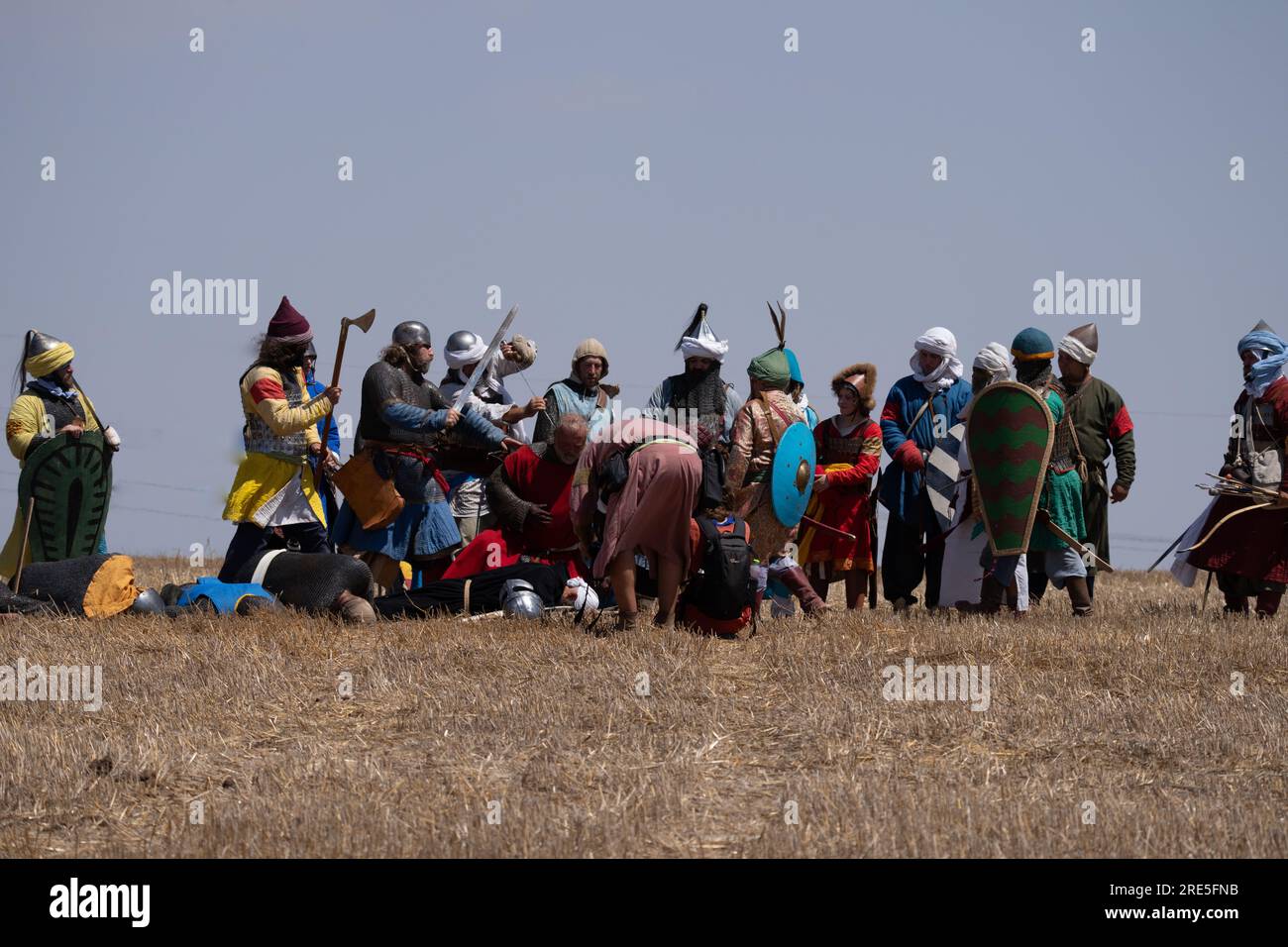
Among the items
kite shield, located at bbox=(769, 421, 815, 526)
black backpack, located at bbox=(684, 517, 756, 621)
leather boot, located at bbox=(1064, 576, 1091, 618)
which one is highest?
kite shield, located at bbox=(769, 421, 815, 526)

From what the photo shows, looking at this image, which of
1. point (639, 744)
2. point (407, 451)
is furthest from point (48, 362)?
point (639, 744)

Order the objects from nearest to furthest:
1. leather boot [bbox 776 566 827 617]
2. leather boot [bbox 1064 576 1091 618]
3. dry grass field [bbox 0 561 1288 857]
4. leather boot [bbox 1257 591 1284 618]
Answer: dry grass field [bbox 0 561 1288 857], leather boot [bbox 776 566 827 617], leather boot [bbox 1064 576 1091 618], leather boot [bbox 1257 591 1284 618]

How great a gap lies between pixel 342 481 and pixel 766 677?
10.4 feet

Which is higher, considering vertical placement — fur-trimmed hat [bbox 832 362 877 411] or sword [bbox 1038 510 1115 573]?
fur-trimmed hat [bbox 832 362 877 411]

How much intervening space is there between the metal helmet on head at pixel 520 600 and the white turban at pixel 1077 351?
11.5 feet

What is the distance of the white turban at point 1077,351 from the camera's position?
10289 millimetres

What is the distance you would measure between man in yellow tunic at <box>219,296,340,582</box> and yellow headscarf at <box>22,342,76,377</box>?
3.79ft

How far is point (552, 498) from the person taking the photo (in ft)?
30.8

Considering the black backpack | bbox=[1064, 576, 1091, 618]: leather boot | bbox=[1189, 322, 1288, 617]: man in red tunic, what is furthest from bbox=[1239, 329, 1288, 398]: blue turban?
the black backpack

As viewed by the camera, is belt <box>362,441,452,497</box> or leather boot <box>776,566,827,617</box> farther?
belt <box>362,441,452,497</box>

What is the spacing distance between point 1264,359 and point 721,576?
12.3 ft

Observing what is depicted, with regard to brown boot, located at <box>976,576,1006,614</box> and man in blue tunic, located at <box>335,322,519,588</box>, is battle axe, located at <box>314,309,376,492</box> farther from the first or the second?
brown boot, located at <box>976,576,1006,614</box>

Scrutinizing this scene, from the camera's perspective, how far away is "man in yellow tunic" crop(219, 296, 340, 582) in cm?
949

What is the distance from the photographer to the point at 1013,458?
9.45 m
